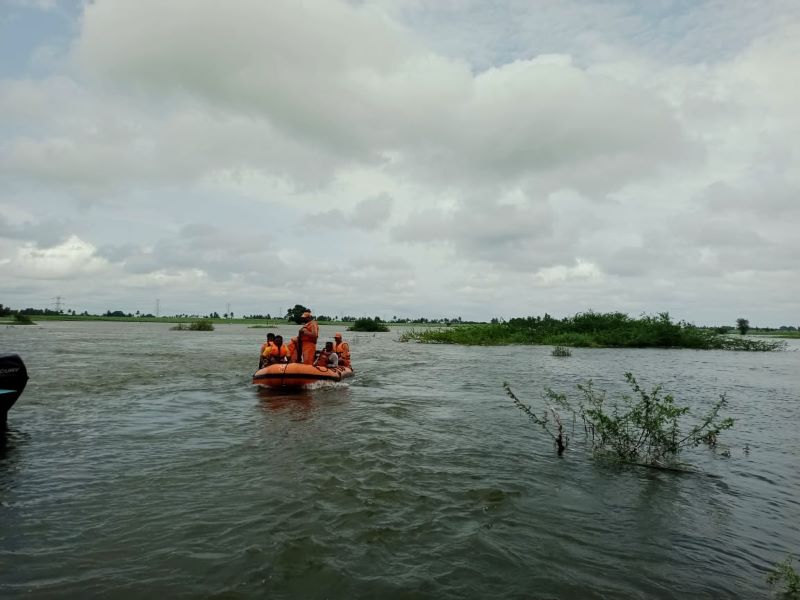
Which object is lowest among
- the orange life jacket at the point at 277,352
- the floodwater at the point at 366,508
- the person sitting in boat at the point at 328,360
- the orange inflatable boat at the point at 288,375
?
the floodwater at the point at 366,508

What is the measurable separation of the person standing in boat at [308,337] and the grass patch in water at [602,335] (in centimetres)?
3180

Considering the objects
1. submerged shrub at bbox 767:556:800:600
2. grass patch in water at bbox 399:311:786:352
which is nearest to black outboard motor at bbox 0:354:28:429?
submerged shrub at bbox 767:556:800:600

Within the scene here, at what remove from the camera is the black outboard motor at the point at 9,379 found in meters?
9.77

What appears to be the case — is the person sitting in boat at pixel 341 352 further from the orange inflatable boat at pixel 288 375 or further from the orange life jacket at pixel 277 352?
the orange inflatable boat at pixel 288 375

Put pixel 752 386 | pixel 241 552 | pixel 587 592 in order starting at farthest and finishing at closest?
pixel 752 386 < pixel 241 552 < pixel 587 592

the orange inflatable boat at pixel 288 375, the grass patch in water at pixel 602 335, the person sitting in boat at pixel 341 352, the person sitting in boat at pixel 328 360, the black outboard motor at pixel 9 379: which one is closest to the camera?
the black outboard motor at pixel 9 379

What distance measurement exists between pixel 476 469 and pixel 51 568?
6.12 meters

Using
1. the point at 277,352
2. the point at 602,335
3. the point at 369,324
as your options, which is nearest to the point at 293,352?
the point at 277,352

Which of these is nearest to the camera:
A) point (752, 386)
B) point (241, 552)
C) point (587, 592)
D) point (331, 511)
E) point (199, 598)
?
point (199, 598)

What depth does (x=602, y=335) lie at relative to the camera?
47844mm

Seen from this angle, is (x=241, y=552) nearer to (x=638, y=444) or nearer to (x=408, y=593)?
(x=408, y=593)

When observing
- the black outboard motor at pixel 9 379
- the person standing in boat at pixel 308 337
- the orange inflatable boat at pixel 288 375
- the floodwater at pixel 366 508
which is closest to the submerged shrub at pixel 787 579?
the floodwater at pixel 366 508

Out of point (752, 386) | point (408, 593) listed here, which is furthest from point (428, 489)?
point (752, 386)

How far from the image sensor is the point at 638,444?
962 cm
